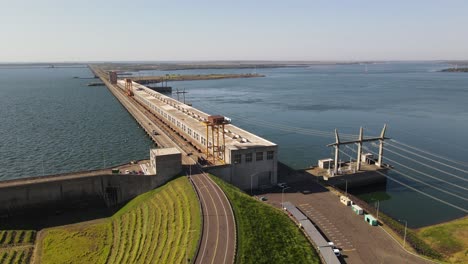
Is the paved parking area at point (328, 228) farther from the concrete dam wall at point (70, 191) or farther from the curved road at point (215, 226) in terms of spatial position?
the concrete dam wall at point (70, 191)

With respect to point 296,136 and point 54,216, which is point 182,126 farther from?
point 54,216

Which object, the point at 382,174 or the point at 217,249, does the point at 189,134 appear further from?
the point at 217,249

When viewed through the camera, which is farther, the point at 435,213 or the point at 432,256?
the point at 435,213

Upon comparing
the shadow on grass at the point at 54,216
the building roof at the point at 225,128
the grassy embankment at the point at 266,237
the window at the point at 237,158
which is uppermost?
the building roof at the point at 225,128

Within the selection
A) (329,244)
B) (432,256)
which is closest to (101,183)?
(329,244)

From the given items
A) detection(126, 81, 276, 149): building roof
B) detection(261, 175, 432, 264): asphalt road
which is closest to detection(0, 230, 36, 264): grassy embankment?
detection(126, 81, 276, 149): building roof

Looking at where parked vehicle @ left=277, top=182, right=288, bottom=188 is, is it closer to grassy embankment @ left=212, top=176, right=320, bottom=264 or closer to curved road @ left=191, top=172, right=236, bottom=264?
grassy embankment @ left=212, top=176, right=320, bottom=264

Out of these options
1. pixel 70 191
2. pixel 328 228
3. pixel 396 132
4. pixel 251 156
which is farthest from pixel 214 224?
pixel 396 132

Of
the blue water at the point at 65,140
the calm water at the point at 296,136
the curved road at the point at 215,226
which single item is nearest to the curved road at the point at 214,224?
the curved road at the point at 215,226
